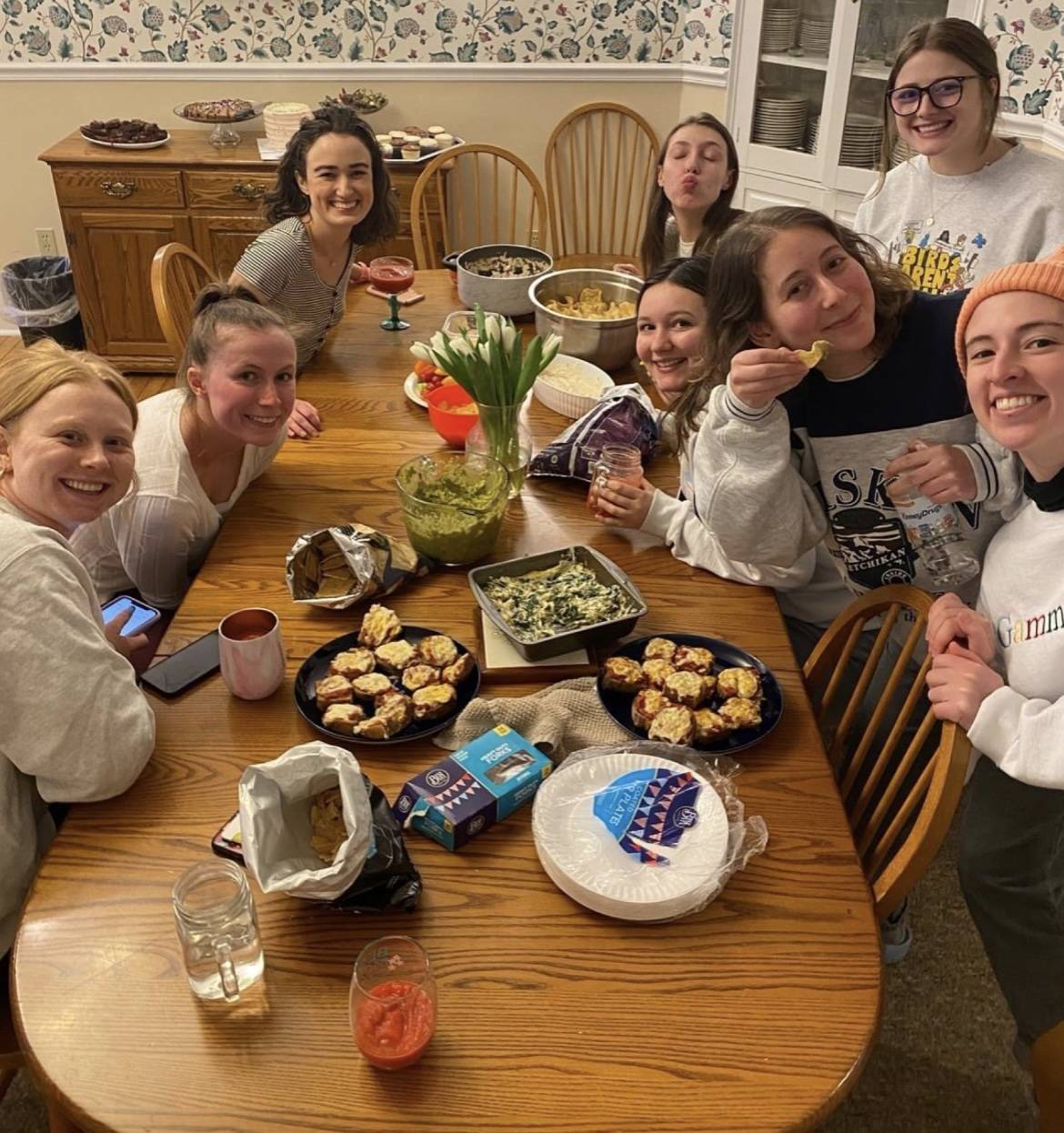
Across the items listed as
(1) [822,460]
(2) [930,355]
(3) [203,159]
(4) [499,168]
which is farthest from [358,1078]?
(4) [499,168]

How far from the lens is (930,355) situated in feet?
5.64

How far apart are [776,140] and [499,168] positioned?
1.21 m

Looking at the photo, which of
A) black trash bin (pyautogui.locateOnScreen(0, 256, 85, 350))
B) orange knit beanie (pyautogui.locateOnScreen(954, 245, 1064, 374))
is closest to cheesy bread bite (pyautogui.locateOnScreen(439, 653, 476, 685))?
orange knit beanie (pyautogui.locateOnScreen(954, 245, 1064, 374))

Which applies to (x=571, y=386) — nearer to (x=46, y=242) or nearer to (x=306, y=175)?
(x=306, y=175)

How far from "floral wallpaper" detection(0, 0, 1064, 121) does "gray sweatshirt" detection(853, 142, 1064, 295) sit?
74.0 inches

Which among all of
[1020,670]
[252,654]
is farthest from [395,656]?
[1020,670]

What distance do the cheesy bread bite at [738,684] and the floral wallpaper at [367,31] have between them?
3.51 meters

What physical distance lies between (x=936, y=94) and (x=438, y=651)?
1.86 metres

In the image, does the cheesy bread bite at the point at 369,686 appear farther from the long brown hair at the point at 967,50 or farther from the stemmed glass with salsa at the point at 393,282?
the long brown hair at the point at 967,50

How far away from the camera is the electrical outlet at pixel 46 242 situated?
4.51m

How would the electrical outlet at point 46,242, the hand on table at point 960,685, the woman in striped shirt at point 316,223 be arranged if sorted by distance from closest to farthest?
the hand on table at point 960,685
the woman in striped shirt at point 316,223
the electrical outlet at point 46,242

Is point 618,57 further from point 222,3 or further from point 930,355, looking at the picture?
point 930,355

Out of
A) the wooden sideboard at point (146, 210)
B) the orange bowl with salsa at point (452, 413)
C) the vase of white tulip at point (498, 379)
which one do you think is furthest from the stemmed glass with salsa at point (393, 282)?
the wooden sideboard at point (146, 210)

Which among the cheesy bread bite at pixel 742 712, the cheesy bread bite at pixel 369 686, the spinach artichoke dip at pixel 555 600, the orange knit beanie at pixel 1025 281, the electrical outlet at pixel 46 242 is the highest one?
the orange knit beanie at pixel 1025 281
